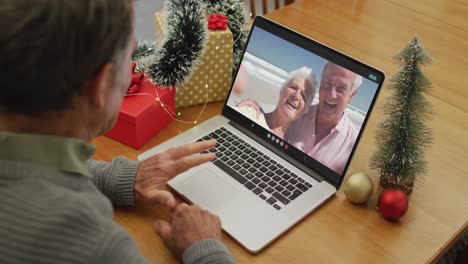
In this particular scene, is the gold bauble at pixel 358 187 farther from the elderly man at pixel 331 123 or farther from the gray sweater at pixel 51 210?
the gray sweater at pixel 51 210

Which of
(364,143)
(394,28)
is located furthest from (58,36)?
(394,28)

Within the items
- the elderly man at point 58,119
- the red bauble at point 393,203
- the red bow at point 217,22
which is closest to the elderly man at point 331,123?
the red bauble at point 393,203

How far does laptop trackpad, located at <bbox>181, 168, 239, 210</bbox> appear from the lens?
41.6 inches

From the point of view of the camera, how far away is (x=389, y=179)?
1.10m

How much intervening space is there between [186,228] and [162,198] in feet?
0.31

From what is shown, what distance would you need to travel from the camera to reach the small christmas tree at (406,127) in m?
1.03

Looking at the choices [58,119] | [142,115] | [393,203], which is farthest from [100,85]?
[393,203]

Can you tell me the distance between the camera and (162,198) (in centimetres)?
102

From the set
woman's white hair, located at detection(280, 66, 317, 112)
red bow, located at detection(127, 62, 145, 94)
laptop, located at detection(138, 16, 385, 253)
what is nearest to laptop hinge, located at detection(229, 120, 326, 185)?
laptop, located at detection(138, 16, 385, 253)

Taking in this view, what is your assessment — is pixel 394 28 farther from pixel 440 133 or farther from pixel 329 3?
pixel 440 133

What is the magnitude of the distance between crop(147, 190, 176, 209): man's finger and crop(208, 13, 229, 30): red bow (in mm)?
460

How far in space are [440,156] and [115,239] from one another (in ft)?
2.68

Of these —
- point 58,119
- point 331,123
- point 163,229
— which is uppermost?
point 58,119

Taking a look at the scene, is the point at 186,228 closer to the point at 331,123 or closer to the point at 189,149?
the point at 189,149
